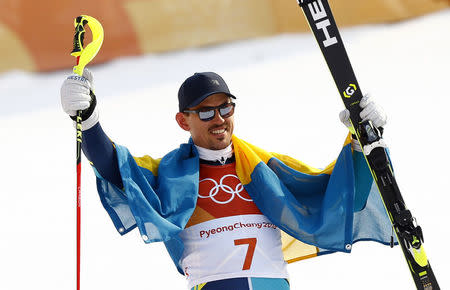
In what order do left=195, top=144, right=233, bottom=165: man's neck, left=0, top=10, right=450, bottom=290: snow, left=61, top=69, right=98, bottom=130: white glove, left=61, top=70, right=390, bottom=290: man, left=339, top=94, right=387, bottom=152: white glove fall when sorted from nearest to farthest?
left=61, top=69, right=98, bottom=130: white glove → left=61, top=70, right=390, bottom=290: man → left=339, top=94, right=387, bottom=152: white glove → left=195, top=144, right=233, bottom=165: man's neck → left=0, top=10, right=450, bottom=290: snow

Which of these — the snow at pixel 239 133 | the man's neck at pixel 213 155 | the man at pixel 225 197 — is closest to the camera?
the man at pixel 225 197

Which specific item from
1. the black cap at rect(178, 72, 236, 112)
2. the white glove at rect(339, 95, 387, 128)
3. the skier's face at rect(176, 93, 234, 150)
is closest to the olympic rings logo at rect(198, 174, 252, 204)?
the skier's face at rect(176, 93, 234, 150)

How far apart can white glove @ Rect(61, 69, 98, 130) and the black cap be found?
0.39 m

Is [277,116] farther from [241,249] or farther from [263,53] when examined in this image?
[241,249]

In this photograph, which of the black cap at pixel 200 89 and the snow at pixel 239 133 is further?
the snow at pixel 239 133

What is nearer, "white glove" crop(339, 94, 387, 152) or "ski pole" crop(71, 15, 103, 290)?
"ski pole" crop(71, 15, 103, 290)

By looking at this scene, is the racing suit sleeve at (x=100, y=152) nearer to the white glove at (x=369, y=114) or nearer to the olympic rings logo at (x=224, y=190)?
the olympic rings logo at (x=224, y=190)

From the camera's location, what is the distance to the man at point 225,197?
9.75 feet

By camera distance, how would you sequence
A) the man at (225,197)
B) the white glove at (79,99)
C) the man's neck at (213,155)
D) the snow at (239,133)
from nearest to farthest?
1. the white glove at (79,99)
2. the man at (225,197)
3. the man's neck at (213,155)
4. the snow at (239,133)

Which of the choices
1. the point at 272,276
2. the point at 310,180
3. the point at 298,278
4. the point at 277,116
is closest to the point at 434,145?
the point at 277,116

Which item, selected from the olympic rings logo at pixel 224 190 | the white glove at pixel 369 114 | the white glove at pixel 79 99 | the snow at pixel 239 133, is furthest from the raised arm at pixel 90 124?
the snow at pixel 239 133

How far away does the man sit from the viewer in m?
2.97

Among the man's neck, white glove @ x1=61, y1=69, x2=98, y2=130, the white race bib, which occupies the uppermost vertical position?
white glove @ x1=61, y1=69, x2=98, y2=130

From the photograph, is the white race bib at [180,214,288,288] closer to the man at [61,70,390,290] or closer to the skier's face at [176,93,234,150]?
the man at [61,70,390,290]
